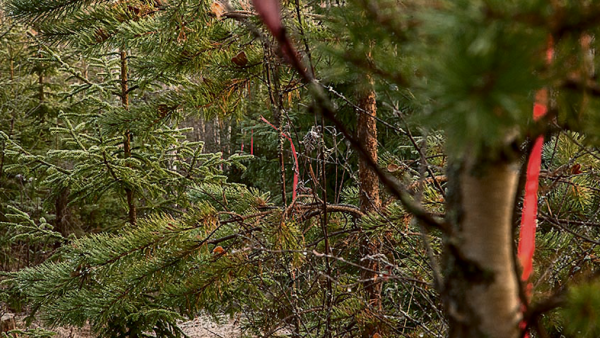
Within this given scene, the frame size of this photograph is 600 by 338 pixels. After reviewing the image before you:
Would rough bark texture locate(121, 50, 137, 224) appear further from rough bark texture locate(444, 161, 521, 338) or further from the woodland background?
rough bark texture locate(444, 161, 521, 338)

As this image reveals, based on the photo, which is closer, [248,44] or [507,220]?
[507,220]

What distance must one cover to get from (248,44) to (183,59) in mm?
295

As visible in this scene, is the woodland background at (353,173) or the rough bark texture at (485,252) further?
the rough bark texture at (485,252)

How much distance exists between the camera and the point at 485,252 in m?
0.48

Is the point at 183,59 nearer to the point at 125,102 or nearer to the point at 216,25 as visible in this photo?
the point at 216,25

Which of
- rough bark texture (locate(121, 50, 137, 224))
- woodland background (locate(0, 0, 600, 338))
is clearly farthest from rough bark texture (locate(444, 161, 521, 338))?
rough bark texture (locate(121, 50, 137, 224))

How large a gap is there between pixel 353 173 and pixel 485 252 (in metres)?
1.27

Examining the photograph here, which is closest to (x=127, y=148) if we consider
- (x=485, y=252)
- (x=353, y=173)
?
(x=353, y=173)

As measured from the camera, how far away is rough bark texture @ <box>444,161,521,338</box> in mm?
468

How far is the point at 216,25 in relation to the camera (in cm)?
235

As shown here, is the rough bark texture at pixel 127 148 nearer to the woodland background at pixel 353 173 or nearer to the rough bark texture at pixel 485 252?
the woodland background at pixel 353 173

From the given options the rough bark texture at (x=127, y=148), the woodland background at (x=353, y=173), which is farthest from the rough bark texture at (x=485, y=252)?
the rough bark texture at (x=127, y=148)

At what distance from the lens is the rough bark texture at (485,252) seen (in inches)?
18.4

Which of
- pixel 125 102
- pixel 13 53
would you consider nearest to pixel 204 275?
pixel 125 102
